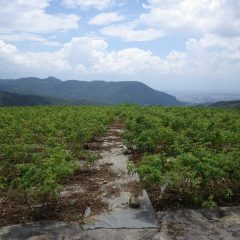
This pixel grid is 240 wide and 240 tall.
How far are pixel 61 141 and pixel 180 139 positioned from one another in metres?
6.99

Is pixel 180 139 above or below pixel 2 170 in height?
above

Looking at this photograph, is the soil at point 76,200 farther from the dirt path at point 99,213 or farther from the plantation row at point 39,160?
the plantation row at point 39,160

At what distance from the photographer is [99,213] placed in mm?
9805

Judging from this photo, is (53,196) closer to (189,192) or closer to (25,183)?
(25,183)

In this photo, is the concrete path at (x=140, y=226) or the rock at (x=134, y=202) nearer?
the concrete path at (x=140, y=226)

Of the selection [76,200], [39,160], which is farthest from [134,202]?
[39,160]

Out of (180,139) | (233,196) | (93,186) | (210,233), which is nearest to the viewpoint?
(210,233)

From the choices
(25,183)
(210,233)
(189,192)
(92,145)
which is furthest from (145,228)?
(92,145)

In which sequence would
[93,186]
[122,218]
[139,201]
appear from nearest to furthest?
[122,218]
[139,201]
[93,186]

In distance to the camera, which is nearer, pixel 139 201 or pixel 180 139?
pixel 139 201

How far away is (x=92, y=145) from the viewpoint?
20.0m

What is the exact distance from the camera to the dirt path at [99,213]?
866cm

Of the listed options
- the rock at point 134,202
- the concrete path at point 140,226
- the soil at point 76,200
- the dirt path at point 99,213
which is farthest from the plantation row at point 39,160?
the rock at point 134,202

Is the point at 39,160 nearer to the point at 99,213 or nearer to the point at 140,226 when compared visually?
the point at 99,213
